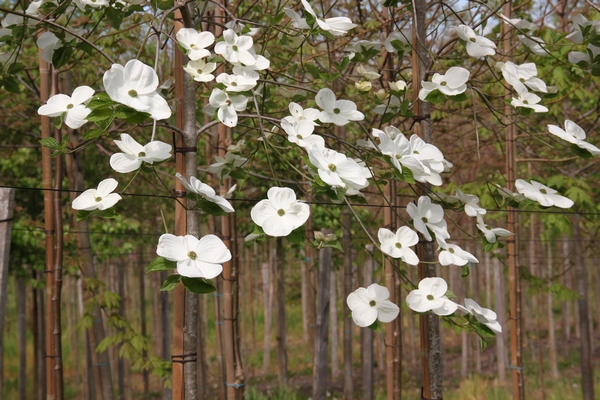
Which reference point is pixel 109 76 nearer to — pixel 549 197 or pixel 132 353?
pixel 549 197

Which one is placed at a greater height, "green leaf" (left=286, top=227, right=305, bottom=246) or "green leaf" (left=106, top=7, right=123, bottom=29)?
"green leaf" (left=106, top=7, right=123, bottom=29)

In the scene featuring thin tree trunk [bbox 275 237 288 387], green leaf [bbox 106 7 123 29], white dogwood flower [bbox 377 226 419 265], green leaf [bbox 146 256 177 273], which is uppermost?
green leaf [bbox 106 7 123 29]

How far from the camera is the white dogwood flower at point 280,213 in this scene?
3.62 ft

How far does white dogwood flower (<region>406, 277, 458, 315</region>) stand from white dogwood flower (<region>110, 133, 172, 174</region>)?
1.82ft

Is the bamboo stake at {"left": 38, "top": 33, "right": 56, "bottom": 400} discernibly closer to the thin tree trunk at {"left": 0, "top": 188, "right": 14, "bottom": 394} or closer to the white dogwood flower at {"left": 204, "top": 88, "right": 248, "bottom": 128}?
the thin tree trunk at {"left": 0, "top": 188, "right": 14, "bottom": 394}

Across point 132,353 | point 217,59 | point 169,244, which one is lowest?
point 132,353

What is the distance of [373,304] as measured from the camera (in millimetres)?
1234

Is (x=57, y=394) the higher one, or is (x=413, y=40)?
(x=413, y=40)

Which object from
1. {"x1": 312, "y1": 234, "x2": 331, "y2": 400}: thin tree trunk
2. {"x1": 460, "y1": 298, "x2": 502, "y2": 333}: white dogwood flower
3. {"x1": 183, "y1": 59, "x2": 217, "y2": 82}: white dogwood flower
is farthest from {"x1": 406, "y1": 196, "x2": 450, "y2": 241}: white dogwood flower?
{"x1": 312, "y1": 234, "x2": 331, "y2": 400}: thin tree trunk

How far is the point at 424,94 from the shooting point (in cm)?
146

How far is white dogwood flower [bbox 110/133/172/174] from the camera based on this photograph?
44.6 inches

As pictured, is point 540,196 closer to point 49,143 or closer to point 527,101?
point 527,101

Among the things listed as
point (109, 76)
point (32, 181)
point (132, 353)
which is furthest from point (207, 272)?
point (32, 181)

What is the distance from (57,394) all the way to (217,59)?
198 cm
